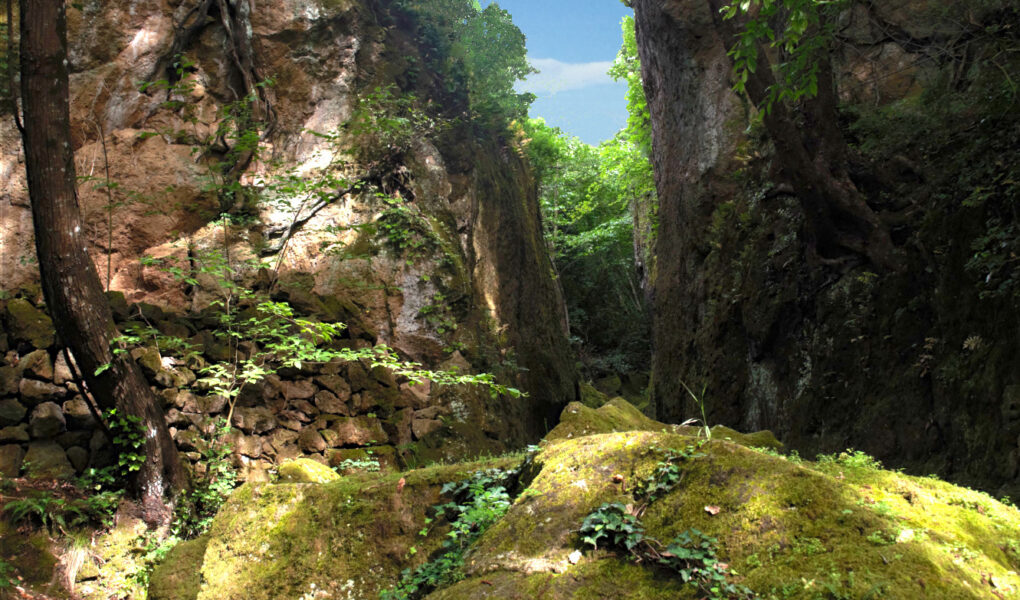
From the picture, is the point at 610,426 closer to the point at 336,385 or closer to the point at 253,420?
the point at 336,385

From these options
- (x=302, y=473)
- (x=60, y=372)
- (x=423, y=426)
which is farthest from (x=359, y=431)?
(x=60, y=372)

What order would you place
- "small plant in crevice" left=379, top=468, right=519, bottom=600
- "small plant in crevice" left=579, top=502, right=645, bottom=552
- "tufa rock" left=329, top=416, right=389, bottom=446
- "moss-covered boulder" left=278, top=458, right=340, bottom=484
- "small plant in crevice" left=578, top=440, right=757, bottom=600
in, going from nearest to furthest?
"small plant in crevice" left=578, top=440, right=757, bottom=600
"small plant in crevice" left=579, top=502, right=645, bottom=552
"small plant in crevice" left=379, top=468, right=519, bottom=600
"moss-covered boulder" left=278, top=458, right=340, bottom=484
"tufa rock" left=329, top=416, right=389, bottom=446

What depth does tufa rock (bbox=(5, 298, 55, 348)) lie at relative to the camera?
557 centimetres

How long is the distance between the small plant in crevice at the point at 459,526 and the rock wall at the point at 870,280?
3.53 m

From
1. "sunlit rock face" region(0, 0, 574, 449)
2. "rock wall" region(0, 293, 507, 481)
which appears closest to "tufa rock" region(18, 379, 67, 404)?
"rock wall" region(0, 293, 507, 481)

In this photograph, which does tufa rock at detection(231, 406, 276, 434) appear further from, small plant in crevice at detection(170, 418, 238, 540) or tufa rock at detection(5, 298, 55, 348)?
tufa rock at detection(5, 298, 55, 348)

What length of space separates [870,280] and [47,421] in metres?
8.63

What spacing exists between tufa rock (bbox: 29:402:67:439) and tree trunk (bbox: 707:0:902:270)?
8024mm

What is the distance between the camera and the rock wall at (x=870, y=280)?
4.71m

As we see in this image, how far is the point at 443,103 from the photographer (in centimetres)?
1289

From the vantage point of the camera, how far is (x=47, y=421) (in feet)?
17.2

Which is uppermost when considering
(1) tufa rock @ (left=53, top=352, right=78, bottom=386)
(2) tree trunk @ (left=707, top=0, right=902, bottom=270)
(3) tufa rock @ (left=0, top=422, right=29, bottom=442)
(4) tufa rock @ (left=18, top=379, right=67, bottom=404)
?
(2) tree trunk @ (left=707, top=0, right=902, bottom=270)

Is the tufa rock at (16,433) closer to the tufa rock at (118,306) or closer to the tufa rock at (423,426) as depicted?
the tufa rock at (118,306)

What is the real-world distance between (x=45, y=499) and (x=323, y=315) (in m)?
3.94
